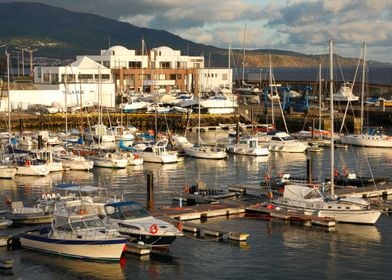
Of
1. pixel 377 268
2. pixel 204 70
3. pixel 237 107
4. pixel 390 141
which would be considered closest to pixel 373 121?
pixel 237 107

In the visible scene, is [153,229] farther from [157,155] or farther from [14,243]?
[157,155]

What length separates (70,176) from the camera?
56531mm

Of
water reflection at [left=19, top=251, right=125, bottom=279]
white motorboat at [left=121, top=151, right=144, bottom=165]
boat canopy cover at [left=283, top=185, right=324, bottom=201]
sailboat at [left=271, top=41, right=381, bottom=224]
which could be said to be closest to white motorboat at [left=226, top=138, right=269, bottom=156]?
white motorboat at [left=121, top=151, right=144, bottom=165]

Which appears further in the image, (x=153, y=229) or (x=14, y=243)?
(x=14, y=243)

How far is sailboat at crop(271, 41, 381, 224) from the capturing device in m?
38.7

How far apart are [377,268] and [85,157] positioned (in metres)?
36.5

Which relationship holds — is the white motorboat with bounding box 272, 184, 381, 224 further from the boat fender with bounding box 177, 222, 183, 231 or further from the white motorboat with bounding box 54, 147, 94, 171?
the white motorboat with bounding box 54, 147, 94, 171

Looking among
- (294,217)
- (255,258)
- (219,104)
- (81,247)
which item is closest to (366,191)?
(294,217)

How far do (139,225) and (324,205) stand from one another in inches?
451

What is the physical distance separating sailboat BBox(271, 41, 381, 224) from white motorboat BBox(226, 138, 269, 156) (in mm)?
28936

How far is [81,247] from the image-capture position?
31.7 m

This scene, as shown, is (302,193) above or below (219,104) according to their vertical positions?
below

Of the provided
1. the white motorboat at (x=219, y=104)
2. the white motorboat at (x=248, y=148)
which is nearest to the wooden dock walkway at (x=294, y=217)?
the white motorboat at (x=248, y=148)

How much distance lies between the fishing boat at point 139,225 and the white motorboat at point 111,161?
26551 millimetres
